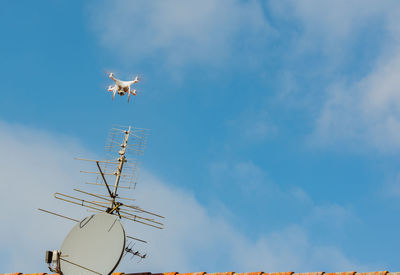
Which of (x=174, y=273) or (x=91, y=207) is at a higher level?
(x=91, y=207)

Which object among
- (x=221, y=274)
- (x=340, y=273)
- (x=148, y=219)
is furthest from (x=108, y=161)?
(x=340, y=273)

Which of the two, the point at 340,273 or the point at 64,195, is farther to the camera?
the point at 64,195

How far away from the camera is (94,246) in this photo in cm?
1448

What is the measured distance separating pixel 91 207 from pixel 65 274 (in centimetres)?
214

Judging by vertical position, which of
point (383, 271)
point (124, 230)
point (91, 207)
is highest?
point (91, 207)

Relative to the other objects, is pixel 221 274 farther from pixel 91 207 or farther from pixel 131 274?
pixel 91 207

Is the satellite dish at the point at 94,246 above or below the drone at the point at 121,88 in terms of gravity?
below

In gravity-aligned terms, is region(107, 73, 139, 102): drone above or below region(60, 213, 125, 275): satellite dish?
above

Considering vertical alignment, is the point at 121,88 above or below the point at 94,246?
above

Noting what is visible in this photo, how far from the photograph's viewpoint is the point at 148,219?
1531cm

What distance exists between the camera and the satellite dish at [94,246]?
14.0m

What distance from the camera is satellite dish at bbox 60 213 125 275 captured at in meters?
14.0

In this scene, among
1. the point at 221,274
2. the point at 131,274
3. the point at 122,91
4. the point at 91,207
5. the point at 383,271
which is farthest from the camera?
the point at 122,91

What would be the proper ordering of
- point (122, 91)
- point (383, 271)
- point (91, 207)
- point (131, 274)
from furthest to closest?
1. point (122, 91)
2. point (91, 207)
3. point (131, 274)
4. point (383, 271)
